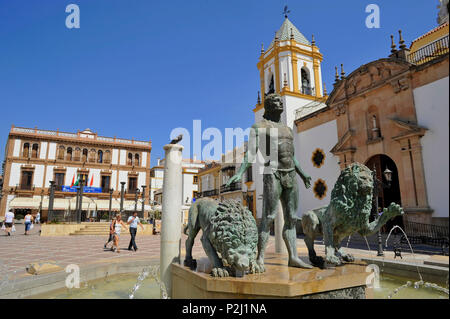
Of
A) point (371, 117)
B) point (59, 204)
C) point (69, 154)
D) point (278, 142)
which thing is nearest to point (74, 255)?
point (278, 142)

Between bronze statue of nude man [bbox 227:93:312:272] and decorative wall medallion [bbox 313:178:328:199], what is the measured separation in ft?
47.1

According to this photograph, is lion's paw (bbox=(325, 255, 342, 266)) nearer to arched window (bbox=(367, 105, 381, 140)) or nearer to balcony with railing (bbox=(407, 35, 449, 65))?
arched window (bbox=(367, 105, 381, 140))

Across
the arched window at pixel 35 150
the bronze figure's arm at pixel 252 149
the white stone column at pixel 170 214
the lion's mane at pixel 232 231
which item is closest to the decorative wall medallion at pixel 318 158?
the bronze figure's arm at pixel 252 149

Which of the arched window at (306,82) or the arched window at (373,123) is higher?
the arched window at (306,82)

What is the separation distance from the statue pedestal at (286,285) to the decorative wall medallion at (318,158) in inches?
607

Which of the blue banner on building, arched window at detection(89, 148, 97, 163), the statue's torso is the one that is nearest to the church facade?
the statue's torso

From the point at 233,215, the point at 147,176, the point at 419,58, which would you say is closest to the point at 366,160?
the point at 419,58

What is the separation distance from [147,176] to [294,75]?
25.6 m

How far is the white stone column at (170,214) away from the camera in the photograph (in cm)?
393

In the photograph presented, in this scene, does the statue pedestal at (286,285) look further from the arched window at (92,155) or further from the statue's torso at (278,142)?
the arched window at (92,155)

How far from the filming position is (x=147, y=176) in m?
39.5

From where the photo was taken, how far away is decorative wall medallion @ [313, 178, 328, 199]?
56.5 feet

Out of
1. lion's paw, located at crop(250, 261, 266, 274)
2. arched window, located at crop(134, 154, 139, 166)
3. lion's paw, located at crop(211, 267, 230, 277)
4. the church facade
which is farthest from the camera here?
arched window, located at crop(134, 154, 139, 166)

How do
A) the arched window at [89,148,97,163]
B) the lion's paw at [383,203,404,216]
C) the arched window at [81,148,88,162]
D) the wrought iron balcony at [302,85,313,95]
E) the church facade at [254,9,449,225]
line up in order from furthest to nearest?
the arched window at [89,148,97,163]
the arched window at [81,148,88,162]
the wrought iron balcony at [302,85,313,95]
the church facade at [254,9,449,225]
the lion's paw at [383,203,404,216]
